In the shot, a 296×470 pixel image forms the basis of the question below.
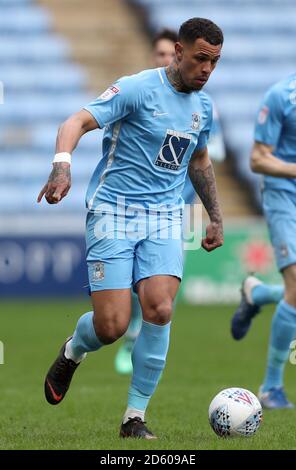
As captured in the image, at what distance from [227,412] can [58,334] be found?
7.04 meters

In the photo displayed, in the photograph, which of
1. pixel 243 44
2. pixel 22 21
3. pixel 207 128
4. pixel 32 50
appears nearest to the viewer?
pixel 207 128

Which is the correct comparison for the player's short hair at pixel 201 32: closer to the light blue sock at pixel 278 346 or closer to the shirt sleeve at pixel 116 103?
the shirt sleeve at pixel 116 103

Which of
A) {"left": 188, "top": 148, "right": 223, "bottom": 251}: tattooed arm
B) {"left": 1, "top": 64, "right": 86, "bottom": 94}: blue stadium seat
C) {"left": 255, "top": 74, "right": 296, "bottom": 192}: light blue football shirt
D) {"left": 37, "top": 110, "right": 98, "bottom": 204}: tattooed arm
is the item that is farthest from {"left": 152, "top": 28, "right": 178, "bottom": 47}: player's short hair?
{"left": 1, "top": 64, "right": 86, "bottom": 94}: blue stadium seat

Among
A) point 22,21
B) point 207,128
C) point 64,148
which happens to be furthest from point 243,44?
point 64,148

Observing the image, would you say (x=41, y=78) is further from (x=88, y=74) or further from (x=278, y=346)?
(x=278, y=346)

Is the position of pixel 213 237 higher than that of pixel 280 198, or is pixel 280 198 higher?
pixel 213 237

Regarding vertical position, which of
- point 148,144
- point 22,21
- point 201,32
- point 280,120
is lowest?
point 22,21

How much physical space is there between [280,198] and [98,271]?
2.13 meters

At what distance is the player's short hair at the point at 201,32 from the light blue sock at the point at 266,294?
2.99 meters

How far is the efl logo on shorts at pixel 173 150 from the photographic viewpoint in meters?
5.68

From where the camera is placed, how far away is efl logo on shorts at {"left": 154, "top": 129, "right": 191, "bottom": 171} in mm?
5684

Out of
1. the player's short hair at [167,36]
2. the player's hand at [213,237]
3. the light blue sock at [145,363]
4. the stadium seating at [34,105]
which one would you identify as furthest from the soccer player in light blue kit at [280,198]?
the stadium seating at [34,105]

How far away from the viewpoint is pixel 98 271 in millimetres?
5605

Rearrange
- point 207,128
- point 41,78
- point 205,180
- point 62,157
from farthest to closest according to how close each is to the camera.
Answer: point 41,78
point 205,180
point 207,128
point 62,157
